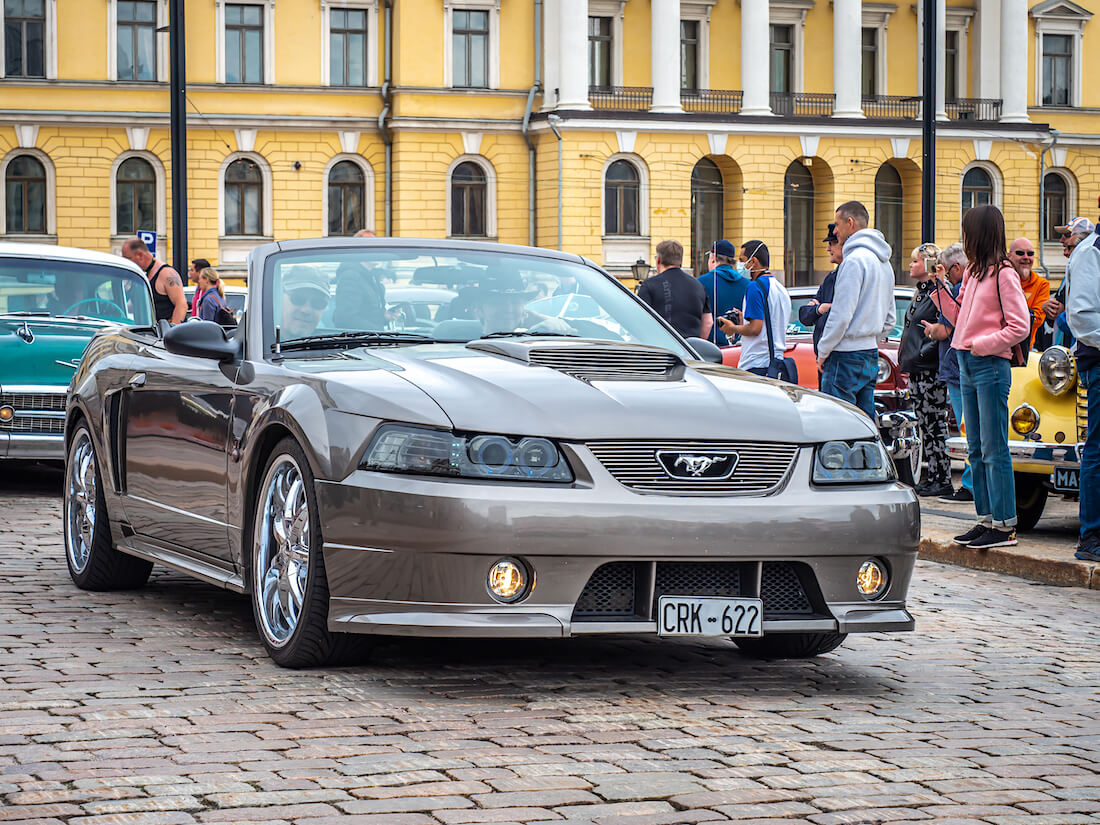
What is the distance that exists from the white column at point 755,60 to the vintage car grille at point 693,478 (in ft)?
179

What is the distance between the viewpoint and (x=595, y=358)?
6.24 m

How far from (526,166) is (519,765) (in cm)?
5311

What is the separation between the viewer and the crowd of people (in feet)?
31.4

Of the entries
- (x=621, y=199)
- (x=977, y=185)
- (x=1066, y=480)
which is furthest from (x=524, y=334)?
(x=977, y=185)

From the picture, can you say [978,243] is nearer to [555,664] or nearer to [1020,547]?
[1020,547]

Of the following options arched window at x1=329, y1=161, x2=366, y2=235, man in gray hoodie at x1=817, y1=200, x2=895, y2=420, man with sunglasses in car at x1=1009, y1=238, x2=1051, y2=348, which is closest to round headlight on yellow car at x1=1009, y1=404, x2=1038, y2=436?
man in gray hoodie at x1=817, y1=200, x2=895, y2=420

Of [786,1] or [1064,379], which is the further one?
[786,1]

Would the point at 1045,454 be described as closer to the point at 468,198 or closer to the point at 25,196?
the point at 25,196

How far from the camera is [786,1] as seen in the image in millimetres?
61688

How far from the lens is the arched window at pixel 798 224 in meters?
60.7

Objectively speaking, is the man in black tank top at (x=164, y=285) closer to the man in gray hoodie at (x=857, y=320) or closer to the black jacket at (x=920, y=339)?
the black jacket at (x=920, y=339)

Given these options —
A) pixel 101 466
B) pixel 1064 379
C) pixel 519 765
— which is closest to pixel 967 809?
pixel 519 765

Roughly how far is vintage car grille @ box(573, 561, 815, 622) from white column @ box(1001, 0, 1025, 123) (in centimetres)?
5880

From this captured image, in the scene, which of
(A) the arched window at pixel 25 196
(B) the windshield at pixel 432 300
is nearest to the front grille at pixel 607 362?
(B) the windshield at pixel 432 300
